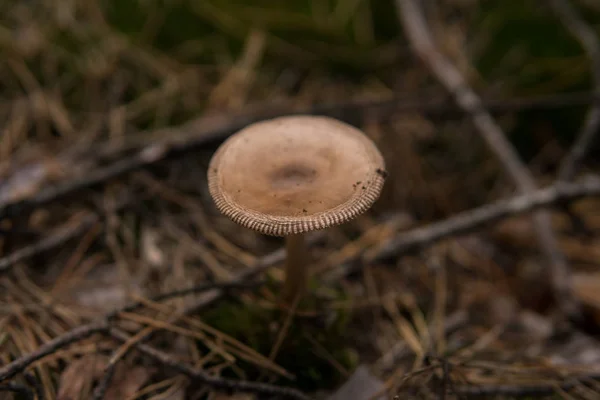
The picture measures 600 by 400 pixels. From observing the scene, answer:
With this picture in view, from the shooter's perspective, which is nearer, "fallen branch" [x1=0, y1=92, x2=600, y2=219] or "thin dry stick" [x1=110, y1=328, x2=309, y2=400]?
"thin dry stick" [x1=110, y1=328, x2=309, y2=400]

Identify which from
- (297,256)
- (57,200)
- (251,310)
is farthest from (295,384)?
(57,200)

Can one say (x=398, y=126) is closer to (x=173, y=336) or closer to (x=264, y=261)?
(x=264, y=261)

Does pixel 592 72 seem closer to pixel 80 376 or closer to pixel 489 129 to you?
pixel 489 129

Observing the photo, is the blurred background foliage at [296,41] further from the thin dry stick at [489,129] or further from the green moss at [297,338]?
the green moss at [297,338]

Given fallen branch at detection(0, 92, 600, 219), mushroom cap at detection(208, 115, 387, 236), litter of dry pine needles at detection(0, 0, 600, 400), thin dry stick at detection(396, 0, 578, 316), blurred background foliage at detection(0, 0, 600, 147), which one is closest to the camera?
mushroom cap at detection(208, 115, 387, 236)

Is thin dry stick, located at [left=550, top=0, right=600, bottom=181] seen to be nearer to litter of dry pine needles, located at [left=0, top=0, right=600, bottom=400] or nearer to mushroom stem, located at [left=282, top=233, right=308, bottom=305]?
litter of dry pine needles, located at [left=0, top=0, right=600, bottom=400]

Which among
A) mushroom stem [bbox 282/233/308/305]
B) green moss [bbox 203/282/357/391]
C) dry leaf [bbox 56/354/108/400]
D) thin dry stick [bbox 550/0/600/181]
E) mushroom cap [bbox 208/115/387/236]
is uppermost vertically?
thin dry stick [bbox 550/0/600/181]

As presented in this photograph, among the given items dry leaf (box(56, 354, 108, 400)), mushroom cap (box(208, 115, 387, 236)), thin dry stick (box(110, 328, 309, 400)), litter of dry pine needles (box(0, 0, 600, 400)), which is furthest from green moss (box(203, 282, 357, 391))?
mushroom cap (box(208, 115, 387, 236))

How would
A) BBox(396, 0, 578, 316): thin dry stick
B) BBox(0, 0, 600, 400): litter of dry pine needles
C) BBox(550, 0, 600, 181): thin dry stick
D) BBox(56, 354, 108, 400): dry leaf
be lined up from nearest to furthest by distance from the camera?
1. BBox(56, 354, 108, 400): dry leaf
2. BBox(0, 0, 600, 400): litter of dry pine needles
3. BBox(396, 0, 578, 316): thin dry stick
4. BBox(550, 0, 600, 181): thin dry stick
